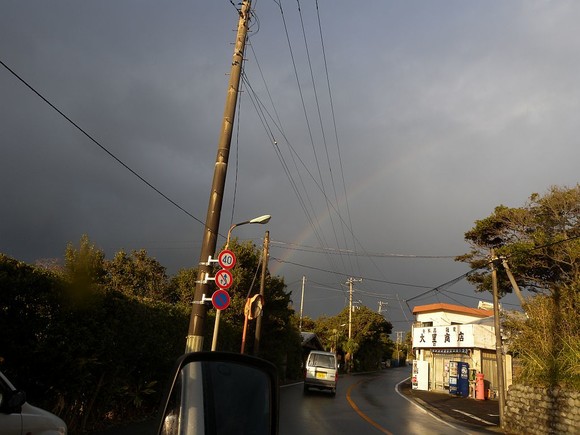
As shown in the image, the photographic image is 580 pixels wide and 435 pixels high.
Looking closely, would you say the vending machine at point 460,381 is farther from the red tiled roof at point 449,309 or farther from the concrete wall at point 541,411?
the red tiled roof at point 449,309

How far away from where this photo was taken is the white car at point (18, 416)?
4129mm

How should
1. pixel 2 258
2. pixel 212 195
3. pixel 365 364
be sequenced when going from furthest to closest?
pixel 365 364 < pixel 212 195 < pixel 2 258

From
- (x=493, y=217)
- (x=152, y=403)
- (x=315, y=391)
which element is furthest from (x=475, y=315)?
(x=152, y=403)

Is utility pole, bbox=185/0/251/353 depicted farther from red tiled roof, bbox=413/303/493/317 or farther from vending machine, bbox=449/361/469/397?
red tiled roof, bbox=413/303/493/317

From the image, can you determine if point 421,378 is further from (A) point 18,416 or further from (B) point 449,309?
(A) point 18,416

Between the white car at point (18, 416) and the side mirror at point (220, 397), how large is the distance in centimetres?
239

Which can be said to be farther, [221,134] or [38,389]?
[221,134]

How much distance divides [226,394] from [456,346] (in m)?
34.4

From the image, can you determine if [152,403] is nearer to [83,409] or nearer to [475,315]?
[83,409]

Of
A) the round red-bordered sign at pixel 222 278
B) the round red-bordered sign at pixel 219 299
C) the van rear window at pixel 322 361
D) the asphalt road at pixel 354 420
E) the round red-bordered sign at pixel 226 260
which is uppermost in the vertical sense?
the round red-bordered sign at pixel 226 260

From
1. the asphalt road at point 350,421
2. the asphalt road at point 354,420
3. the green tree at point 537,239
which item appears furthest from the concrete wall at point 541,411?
the green tree at point 537,239

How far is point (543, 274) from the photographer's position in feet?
84.1

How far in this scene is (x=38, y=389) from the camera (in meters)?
7.47

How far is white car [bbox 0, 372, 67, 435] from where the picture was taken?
163 inches
